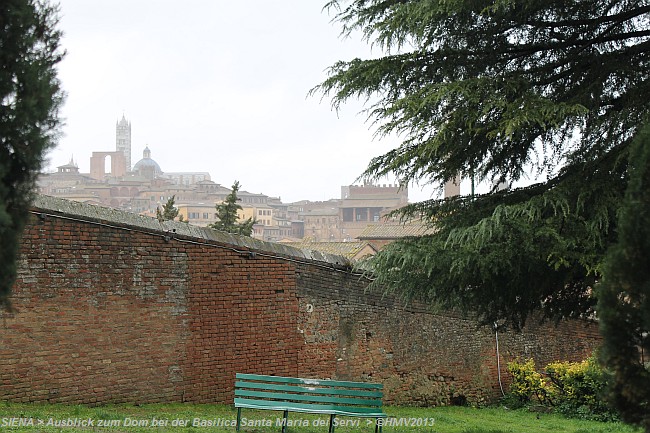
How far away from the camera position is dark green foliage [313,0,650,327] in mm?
7809

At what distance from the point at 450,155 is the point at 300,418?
14.2 ft

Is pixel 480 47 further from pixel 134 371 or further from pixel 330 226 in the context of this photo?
pixel 330 226

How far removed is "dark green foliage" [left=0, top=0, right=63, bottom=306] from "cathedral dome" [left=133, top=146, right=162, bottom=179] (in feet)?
563

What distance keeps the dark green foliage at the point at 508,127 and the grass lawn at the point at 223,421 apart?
201 centimetres

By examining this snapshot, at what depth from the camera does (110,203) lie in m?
130

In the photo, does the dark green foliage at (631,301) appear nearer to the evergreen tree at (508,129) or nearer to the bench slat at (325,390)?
the evergreen tree at (508,129)

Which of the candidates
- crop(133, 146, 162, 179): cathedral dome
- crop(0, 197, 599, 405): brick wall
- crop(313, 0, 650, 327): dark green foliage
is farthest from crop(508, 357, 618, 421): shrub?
crop(133, 146, 162, 179): cathedral dome

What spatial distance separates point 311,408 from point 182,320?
307cm

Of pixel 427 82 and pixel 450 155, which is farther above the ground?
pixel 427 82

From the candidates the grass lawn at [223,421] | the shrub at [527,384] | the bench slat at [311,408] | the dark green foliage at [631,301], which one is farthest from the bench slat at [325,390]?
the shrub at [527,384]

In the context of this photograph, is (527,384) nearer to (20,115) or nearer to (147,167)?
(20,115)

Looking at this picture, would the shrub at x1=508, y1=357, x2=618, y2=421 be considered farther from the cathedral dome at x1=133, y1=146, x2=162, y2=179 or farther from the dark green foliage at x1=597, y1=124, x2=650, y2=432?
the cathedral dome at x1=133, y1=146, x2=162, y2=179

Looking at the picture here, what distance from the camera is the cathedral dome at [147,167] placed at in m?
177

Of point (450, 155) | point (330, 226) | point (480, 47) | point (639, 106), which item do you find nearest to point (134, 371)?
point (450, 155)
